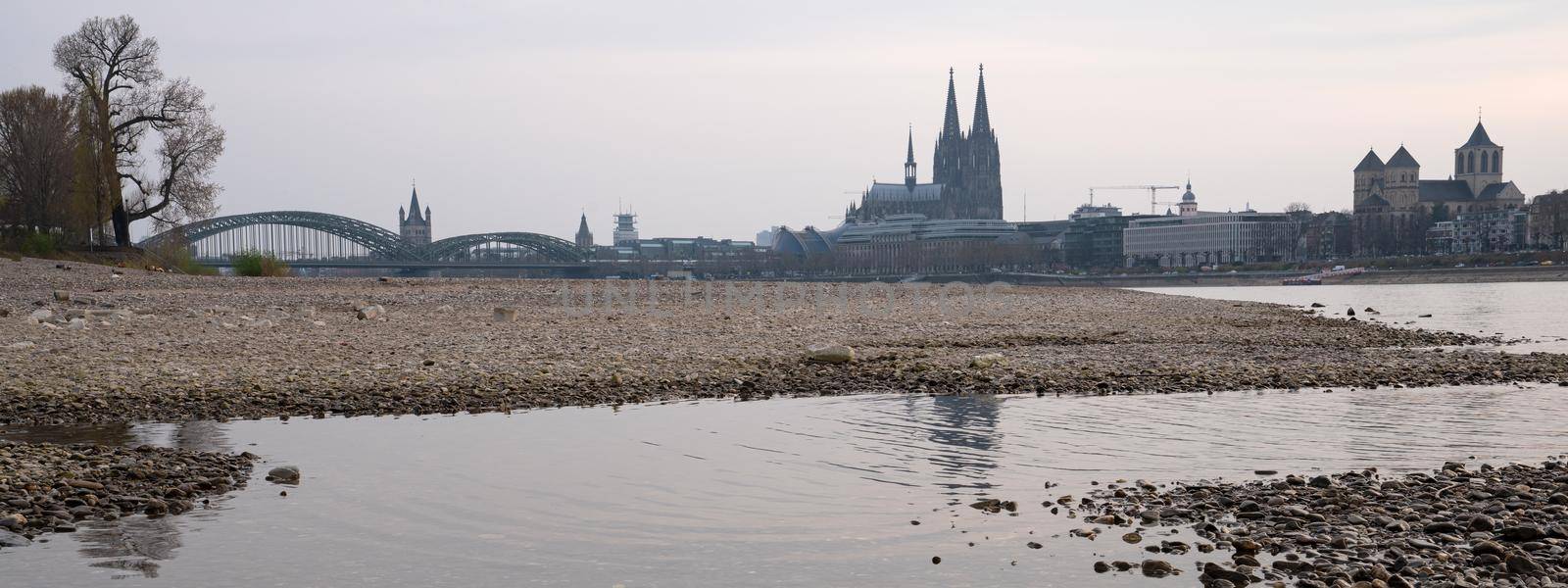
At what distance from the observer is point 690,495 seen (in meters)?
10.3

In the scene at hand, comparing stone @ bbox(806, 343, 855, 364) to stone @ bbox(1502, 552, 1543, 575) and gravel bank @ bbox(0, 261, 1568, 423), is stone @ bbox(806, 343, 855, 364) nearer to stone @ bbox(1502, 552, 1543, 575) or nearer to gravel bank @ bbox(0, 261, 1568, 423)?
gravel bank @ bbox(0, 261, 1568, 423)

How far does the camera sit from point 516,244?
152m

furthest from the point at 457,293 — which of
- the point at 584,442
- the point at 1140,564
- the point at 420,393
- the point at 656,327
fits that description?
the point at 1140,564

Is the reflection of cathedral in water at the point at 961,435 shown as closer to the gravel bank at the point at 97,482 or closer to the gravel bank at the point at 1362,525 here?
the gravel bank at the point at 1362,525

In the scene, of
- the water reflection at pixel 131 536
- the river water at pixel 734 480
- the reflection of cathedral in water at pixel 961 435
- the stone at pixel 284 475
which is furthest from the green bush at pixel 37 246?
the stone at pixel 284 475

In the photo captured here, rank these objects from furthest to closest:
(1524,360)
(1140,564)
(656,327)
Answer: (656,327)
(1524,360)
(1140,564)

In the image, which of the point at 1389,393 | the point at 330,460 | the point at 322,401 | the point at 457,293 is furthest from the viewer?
the point at 457,293

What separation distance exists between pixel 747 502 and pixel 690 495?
1.76ft

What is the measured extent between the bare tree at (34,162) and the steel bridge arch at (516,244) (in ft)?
321

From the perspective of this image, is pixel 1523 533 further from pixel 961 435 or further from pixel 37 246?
pixel 37 246

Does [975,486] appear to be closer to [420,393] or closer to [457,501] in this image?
[457,501]

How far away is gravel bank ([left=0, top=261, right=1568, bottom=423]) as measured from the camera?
1559 centimetres

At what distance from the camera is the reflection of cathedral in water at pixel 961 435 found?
36.4 ft

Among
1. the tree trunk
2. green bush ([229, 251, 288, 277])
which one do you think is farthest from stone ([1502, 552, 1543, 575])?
the tree trunk
